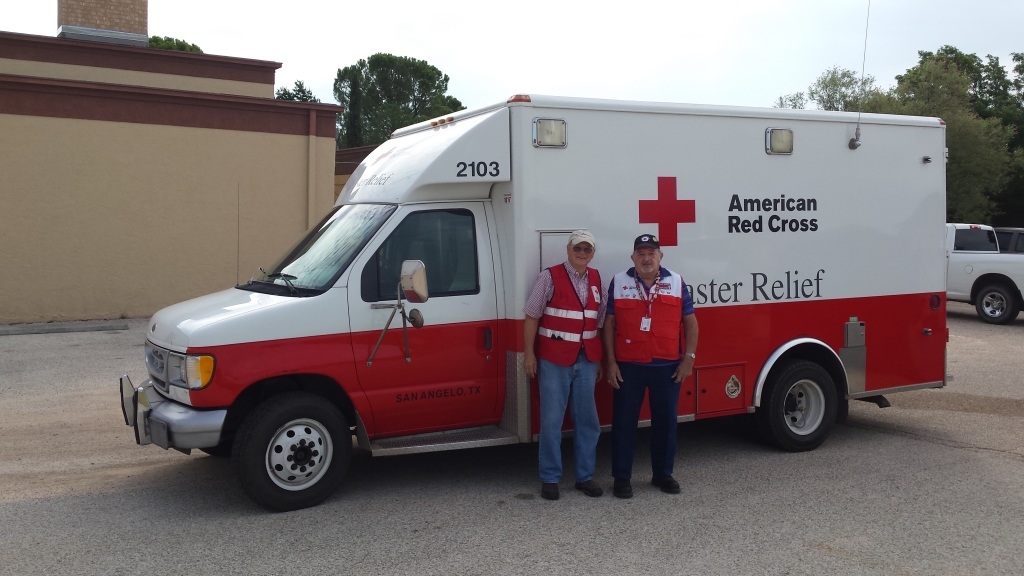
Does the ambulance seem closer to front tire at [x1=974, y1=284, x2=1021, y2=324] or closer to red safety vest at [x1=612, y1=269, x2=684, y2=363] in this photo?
red safety vest at [x1=612, y1=269, x2=684, y2=363]

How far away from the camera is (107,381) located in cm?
1013

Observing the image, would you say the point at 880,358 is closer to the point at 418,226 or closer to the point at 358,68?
the point at 418,226

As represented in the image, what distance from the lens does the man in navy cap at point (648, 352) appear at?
19.6ft

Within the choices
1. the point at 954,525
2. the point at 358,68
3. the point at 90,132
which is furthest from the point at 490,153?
the point at 358,68

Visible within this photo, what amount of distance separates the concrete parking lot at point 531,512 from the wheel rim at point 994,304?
933 cm

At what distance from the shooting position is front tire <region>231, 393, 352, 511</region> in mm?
5539

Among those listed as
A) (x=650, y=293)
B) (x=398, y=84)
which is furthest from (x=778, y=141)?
(x=398, y=84)

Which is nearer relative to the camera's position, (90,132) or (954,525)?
(954,525)

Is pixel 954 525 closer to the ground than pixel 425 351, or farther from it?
closer to the ground

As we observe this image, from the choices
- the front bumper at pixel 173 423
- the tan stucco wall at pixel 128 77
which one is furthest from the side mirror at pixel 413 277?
the tan stucco wall at pixel 128 77

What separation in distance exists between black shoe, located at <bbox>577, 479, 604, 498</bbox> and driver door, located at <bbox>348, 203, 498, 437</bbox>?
0.79m

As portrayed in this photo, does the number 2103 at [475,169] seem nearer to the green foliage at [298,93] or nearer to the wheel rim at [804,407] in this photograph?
the wheel rim at [804,407]

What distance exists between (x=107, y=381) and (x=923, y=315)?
8607 millimetres

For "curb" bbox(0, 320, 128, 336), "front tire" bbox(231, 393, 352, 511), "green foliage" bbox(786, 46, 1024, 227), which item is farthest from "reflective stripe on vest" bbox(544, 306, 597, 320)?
"green foliage" bbox(786, 46, 1024, 227)
